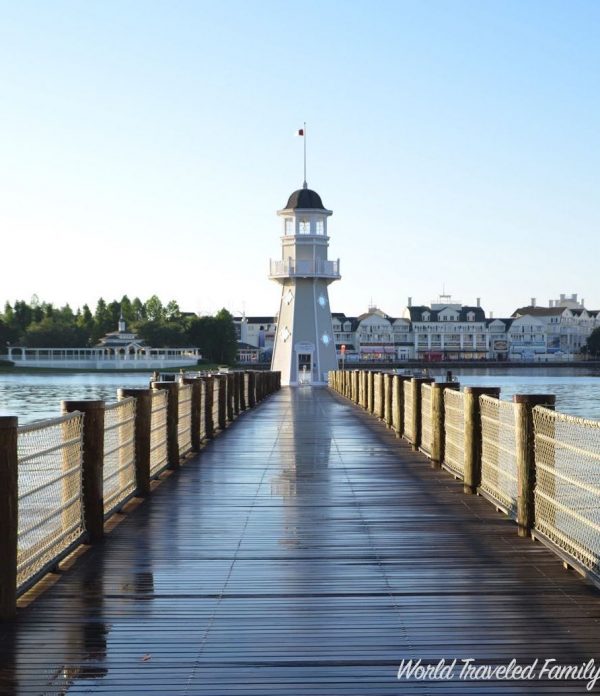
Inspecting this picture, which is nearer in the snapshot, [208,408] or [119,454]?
[119,454]

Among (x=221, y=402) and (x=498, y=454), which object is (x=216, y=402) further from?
(x=498, y=454)

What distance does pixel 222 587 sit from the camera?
7.18 metres

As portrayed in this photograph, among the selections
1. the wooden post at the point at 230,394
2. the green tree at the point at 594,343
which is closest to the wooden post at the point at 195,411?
the wooden post at the point at 230,394

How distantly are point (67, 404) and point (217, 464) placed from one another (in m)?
6.95

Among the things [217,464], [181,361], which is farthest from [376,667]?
[181,361]

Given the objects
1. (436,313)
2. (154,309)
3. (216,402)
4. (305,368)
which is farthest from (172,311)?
(216,402)

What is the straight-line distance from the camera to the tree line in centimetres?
15088

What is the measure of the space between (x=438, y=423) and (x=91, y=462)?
7.09m

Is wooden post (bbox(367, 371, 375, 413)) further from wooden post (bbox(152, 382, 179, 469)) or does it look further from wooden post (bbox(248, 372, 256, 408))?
wooden post (bbox(152, 382, 179, 469))

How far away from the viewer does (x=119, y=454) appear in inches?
429

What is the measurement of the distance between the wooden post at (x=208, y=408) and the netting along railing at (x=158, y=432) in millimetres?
5570

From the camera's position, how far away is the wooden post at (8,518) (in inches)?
246

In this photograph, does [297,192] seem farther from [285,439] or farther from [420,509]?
[420,509]

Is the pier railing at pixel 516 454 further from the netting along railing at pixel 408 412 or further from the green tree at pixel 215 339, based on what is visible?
the green tree at pixel 215 339
